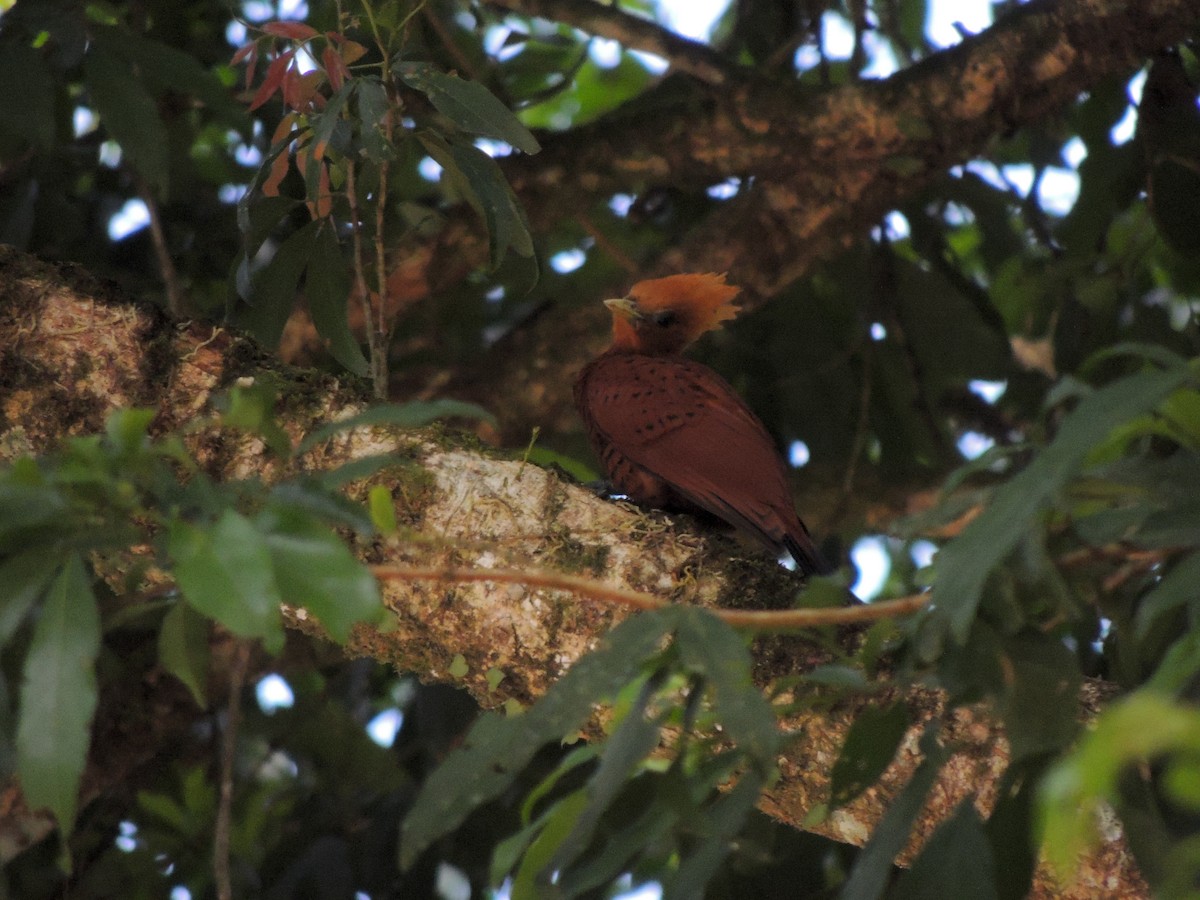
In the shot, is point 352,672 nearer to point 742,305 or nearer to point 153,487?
point 742,305

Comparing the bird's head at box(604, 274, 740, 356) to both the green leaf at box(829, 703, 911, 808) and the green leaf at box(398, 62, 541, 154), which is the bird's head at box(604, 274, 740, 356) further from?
the green leaf at box(829, 703, 911, 808)

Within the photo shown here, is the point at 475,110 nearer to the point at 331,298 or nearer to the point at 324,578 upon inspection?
the point at 331,298

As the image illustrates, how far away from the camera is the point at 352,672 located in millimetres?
4734

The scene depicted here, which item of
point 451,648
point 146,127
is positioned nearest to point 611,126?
point 146,127

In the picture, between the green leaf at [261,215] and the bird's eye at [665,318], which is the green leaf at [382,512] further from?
the bird's eye at [665,318]

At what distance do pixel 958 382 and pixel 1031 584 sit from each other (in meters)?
3.76

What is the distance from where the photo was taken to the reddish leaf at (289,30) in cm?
274

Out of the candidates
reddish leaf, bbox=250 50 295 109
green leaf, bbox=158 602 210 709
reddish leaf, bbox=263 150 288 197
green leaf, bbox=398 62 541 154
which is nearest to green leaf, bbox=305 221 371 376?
reddish leaf, bbox=263 150 288 197

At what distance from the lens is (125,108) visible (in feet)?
11.3

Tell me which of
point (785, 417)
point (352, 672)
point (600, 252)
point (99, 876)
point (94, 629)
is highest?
point (94, 629)

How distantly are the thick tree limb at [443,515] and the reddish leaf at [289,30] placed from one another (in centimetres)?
66

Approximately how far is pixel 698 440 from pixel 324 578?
219 centimetres

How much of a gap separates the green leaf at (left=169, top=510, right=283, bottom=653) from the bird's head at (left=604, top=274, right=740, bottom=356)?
2.87m

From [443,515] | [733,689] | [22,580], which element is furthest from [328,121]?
[733,689]
